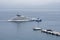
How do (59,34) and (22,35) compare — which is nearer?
(59,34)

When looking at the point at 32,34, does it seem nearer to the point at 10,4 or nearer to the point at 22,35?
the point at 22,35

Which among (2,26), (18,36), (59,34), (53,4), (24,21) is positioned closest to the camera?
(59,34)

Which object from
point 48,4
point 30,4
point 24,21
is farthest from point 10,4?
point 24,21

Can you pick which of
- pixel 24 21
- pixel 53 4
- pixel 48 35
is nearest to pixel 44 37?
pixel 48 35

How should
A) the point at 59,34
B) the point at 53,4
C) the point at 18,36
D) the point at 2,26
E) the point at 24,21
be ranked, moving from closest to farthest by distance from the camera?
the point at 59,34, the point at 18,36, the point at 2,26, the point at 24,21, the point at 53,4

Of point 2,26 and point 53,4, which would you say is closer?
point 2,26

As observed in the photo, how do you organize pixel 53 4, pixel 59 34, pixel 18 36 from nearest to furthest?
pixel 59 34 → pixel 18 36 → pixel 53 4

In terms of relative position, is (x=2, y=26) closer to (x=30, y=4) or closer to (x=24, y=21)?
(x=24, y=21)

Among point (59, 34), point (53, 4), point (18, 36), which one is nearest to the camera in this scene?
point (59, 34)
